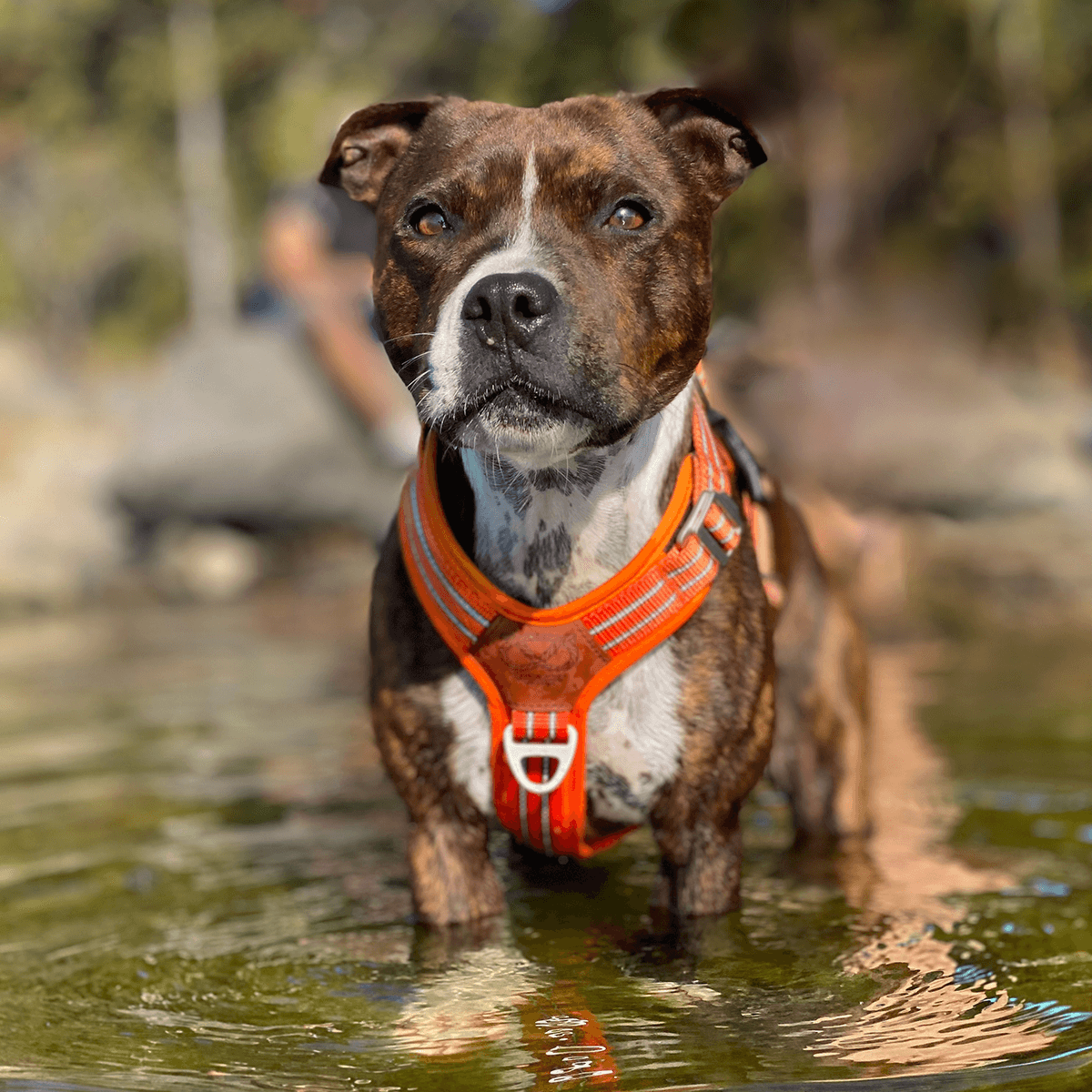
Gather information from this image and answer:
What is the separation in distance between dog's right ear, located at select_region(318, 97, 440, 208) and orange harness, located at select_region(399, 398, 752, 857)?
32.0 inches

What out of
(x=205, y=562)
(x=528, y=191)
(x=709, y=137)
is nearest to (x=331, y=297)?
(x=205, y=562)

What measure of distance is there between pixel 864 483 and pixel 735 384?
201 inches

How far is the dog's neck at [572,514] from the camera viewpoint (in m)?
3.11

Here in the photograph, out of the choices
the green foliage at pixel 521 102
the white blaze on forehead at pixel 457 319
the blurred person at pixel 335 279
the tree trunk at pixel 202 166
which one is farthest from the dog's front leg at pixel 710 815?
the tree trunk at pixel 202 166

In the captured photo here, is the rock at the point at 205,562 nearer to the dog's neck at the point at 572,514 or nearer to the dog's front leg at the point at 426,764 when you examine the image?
the dog's front leg at the point at 426,764

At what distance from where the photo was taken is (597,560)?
314 centimetres

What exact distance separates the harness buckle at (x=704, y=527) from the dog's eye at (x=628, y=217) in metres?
0.59

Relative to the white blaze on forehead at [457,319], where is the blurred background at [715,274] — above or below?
above

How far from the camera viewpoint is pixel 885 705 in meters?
6.63

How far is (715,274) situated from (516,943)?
154cm

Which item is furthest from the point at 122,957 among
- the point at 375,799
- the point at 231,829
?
the point at 375,799

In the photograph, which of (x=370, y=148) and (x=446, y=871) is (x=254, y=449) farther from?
(x=446, y=871)

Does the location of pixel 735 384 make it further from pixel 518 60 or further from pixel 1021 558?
pixel 518 60

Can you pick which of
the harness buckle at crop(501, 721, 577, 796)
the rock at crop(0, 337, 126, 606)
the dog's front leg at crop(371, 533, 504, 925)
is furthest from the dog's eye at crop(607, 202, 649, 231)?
the rock at crop(0, 337, 126, 606)
